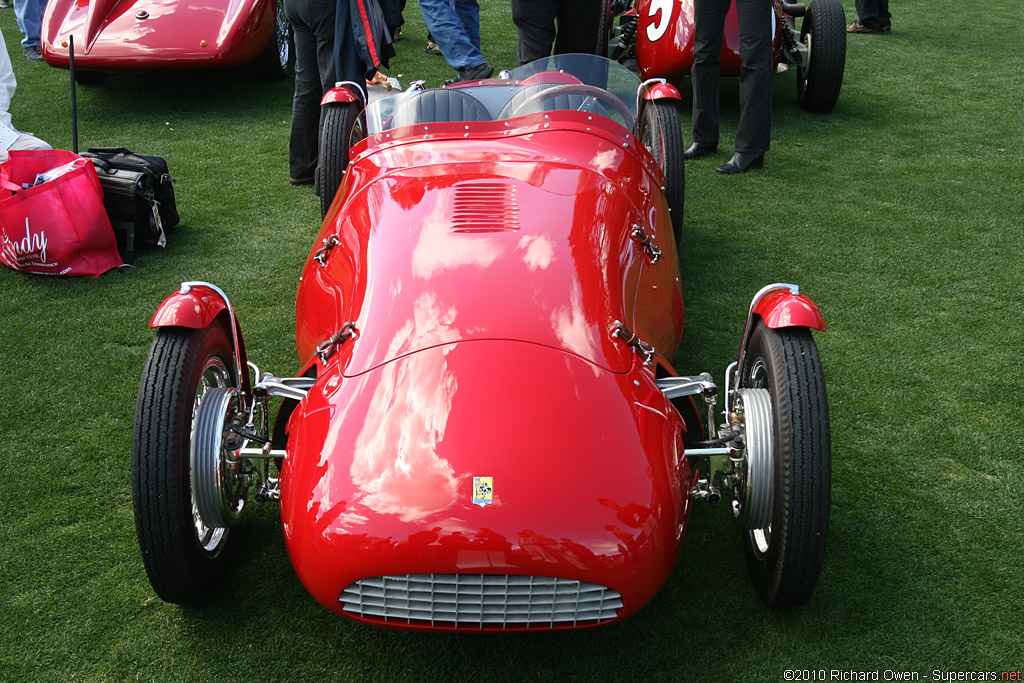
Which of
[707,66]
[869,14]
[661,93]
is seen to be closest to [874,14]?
[869,14]

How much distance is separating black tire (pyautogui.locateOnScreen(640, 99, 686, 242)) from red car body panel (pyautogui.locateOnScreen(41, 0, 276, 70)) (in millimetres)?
3561

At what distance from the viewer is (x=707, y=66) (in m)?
5.86

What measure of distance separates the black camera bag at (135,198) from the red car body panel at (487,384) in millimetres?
2000

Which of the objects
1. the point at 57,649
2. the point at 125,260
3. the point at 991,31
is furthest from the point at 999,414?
the point at 991,31

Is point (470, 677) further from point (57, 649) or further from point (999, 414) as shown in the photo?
point (999, 414)

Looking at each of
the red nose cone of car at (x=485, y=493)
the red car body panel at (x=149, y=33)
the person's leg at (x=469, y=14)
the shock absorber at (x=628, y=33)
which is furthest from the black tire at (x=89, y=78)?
the red nose cone of car at (x=485, y=493)

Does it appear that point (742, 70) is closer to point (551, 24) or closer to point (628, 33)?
point (551, 24)

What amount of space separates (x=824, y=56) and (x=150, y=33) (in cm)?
481

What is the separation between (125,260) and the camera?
4.56 meters

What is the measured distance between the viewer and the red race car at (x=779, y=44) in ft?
20.9

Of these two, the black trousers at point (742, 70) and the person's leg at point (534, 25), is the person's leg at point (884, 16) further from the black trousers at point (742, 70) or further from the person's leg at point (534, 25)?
the person's leg at point (534, 25)

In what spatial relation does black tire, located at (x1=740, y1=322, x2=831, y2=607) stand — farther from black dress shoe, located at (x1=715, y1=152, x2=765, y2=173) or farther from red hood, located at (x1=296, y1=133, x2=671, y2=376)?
black dress shoe, located at (x1=715, y1=152, x2=765, y2=173)

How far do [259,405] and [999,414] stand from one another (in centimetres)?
266

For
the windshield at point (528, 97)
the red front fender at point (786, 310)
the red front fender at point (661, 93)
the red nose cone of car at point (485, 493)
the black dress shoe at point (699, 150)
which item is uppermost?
the windshield at point (528, 97)
